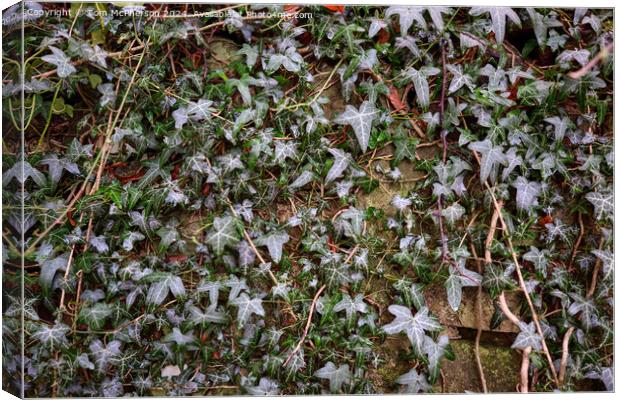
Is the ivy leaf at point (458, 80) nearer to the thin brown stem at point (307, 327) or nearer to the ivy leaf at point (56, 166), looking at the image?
the thin brown stem at point (307, 327)

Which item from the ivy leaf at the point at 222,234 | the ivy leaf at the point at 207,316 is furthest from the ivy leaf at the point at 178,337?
the ivy leaf at the point at 222,234

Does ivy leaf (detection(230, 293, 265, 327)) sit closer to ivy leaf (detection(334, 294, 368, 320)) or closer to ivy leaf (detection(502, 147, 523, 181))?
ivy leaf (detection(334, 294, 368, 320))

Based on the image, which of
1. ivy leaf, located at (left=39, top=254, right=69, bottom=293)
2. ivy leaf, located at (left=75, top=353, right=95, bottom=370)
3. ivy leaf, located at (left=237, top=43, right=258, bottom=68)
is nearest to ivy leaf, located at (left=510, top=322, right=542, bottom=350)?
ivy leaf, located at (left=237, top=43, right=258, bottom=68)

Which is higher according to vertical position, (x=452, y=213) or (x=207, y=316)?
(x=452, y=213)

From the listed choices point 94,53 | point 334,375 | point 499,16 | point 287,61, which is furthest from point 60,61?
point 499,16

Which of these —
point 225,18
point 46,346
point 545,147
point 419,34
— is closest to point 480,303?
point 545,147

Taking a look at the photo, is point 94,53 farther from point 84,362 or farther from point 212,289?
point 84,362
